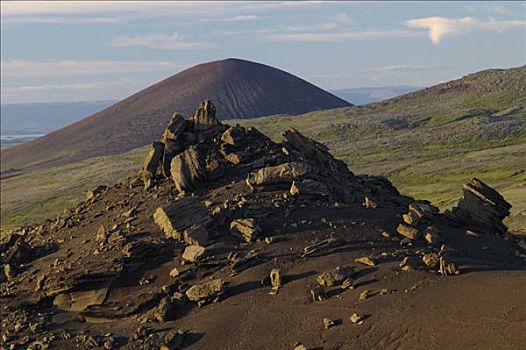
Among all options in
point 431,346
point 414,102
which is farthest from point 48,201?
point 431,346

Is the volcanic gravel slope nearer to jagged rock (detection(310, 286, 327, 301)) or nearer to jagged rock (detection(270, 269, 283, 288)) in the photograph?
jagged rock (detection(310, 286, 327, 301))

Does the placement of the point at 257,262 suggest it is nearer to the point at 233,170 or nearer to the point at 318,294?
the point at 318,294

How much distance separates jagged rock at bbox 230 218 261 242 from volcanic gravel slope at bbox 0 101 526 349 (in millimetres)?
62

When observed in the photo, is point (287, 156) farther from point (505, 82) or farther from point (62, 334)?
point (505, 82)

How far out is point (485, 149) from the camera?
125250mm

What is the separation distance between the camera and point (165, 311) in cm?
2769

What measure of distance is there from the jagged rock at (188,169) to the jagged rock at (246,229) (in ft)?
16.6

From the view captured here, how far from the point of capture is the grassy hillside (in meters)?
101

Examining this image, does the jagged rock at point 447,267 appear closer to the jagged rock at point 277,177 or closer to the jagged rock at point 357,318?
the jagged rock at point 357,318

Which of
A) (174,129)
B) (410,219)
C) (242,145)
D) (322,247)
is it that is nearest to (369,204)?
(410,219)

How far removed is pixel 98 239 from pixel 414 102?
567 ft

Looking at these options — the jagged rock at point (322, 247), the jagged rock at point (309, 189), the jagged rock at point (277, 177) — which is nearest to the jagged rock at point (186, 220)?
the jagged rock at point (277, 177)

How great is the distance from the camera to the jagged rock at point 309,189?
33.5 meters

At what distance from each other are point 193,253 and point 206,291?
2643mm
